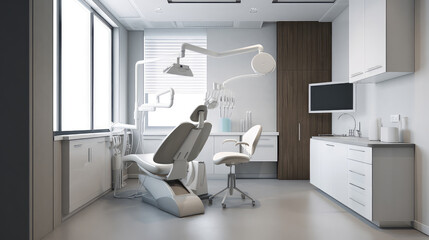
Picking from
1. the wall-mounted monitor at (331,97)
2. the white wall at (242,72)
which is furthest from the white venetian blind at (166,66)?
the wall-mounted monitor at (331,97)

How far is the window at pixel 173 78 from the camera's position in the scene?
602cm

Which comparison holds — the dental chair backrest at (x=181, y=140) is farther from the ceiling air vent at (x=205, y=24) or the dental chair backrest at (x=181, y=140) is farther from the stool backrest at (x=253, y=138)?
the ceiling air vent at (x=205, y=24)

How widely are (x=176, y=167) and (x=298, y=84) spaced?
3.24 meters

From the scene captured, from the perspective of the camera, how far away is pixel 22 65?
2.57 m

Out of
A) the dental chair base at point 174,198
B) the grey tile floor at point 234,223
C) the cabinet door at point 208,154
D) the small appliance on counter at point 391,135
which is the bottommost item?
the grey tile floor at point 234,223

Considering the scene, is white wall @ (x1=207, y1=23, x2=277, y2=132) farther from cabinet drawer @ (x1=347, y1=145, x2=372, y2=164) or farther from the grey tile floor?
cabinet drawer @ (x1=347, y1=145, x2=372, y2=164)

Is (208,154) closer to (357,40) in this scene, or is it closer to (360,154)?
(360,154)

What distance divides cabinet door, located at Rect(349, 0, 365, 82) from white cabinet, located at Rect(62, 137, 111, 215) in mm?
3452

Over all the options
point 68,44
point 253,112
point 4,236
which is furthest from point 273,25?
point 4,236

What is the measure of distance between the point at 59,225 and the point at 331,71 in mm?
4954

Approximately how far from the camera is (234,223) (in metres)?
3.16

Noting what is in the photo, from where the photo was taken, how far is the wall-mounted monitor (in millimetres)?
4602

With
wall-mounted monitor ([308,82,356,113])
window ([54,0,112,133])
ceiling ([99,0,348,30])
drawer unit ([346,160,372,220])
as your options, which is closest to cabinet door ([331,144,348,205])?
drawer unit ([346,160,372,220])

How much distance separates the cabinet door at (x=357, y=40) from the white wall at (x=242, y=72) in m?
2.11
